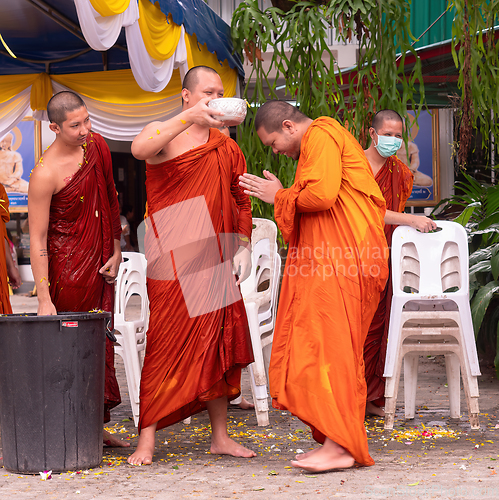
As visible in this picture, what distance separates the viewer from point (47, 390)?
9.02 ft

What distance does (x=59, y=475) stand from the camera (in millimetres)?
2781

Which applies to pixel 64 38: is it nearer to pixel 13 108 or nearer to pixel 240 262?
pixel 13 108

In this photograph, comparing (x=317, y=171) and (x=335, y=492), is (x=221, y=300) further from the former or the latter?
(x=335, y=492)

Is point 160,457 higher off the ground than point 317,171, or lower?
lower

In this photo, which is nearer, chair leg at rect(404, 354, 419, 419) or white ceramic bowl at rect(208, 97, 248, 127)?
white ceramic bowl at rect(208, 97, 248, 127)

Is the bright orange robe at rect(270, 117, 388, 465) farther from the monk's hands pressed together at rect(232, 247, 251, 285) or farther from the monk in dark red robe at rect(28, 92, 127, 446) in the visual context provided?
Result: the monk in dark red robe at rect(28, 92, 127, 446)

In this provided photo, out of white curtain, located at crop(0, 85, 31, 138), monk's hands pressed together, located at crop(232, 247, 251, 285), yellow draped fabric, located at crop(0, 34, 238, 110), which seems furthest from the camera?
white curtain, located at crop(0, 85, 31, 138)

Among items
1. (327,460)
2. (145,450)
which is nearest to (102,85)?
(145,450)

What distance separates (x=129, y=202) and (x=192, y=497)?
11.0 metres

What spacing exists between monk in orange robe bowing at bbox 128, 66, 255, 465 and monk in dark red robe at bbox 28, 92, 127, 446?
26cm

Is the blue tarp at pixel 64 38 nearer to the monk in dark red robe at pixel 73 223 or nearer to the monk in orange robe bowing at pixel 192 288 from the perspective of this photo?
the monk in dark red robe at pixel 73 223

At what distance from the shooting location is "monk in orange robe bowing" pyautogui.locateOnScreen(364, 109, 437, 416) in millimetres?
3854

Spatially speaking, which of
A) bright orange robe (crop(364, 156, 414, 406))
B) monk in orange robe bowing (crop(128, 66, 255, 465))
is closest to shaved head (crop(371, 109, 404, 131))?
bright orange robe (crop(364, 156, 414, 406))

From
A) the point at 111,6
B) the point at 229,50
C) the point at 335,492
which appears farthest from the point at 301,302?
the point at 229,50
